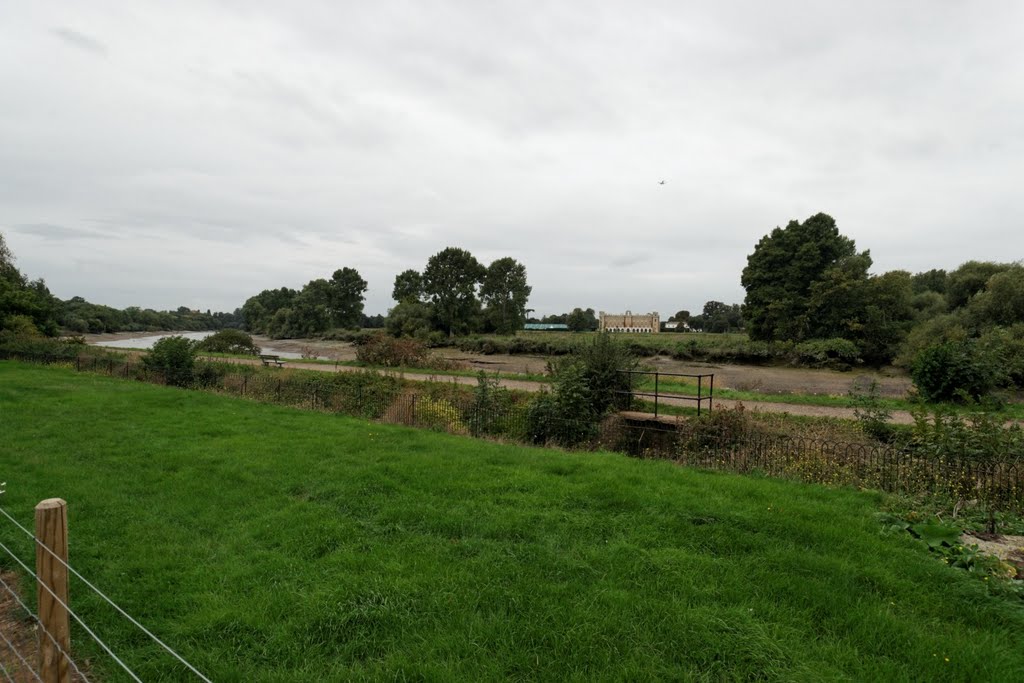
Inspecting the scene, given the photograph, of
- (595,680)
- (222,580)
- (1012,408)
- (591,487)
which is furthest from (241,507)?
(1012,408)

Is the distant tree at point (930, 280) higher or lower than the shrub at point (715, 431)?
higher

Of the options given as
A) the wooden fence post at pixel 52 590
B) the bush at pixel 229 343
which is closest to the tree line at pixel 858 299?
the wooden fence post at pixel 52 590

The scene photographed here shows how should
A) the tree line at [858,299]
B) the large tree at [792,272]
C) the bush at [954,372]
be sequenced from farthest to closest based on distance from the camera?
the large tree at [792,272] < the tree line at [858,299] < the bush at [954,372]

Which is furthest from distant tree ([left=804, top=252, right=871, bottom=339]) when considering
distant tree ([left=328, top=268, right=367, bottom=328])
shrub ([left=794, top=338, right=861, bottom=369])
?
distant tree ([left=328, top=268, right=367, bottom=328])

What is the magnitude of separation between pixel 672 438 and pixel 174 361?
18730 mm

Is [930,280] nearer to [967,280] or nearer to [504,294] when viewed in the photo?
[967,280]

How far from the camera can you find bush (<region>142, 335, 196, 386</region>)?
19125 mm

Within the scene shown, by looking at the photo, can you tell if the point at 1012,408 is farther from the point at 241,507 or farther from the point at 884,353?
the point at 884,353

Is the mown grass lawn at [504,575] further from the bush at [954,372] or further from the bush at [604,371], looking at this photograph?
the bush at [954,372]

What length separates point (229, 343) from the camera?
42562 millimetres

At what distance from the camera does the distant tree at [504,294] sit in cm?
6138

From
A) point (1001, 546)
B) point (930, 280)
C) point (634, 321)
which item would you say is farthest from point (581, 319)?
point (1001, 546)

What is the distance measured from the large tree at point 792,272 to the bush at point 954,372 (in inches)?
927

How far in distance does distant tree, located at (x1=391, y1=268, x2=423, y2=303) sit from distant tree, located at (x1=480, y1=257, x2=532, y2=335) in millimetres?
9156
